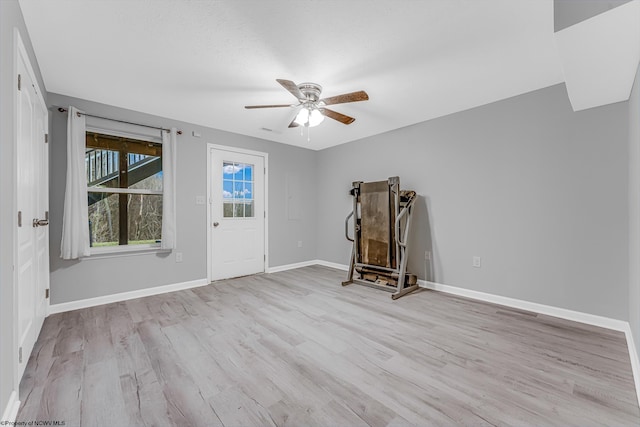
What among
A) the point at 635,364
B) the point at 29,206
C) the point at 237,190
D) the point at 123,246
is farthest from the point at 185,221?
the point at 635,364

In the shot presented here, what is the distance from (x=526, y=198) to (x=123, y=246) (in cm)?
487

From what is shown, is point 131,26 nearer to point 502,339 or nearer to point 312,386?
point 312,386

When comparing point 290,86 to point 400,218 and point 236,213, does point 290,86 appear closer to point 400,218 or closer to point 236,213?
point 400,218

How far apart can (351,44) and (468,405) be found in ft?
8.36

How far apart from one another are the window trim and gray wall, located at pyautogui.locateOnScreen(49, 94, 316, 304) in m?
0.06

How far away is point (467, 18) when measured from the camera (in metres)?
1.82

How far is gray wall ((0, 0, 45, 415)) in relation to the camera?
1302 mm

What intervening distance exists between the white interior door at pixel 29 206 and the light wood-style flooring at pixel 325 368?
260 millimetres

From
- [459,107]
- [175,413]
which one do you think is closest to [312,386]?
[175,413]

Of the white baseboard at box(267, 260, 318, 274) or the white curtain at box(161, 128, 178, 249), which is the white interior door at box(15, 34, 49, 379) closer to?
the white curtain at box(161, 128, 178, 249)

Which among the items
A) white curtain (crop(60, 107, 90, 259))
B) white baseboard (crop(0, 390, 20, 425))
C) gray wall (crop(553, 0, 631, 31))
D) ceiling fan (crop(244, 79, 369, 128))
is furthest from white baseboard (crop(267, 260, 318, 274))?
gray wall (crop(553, 0, 631, 31))

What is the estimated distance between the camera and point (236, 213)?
14.7ft

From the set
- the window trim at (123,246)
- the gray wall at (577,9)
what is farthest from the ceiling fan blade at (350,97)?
the window trim at (123,246)

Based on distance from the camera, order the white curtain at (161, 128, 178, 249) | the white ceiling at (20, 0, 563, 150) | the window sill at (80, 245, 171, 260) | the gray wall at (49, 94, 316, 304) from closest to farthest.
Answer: the white ceiling at (20, 0, 563, 150) → the gray wall at (49, 94, 316, 304) → the window sill at (80, 245, 171, 260) → the white curtain at (161, 128, 178, 249)
